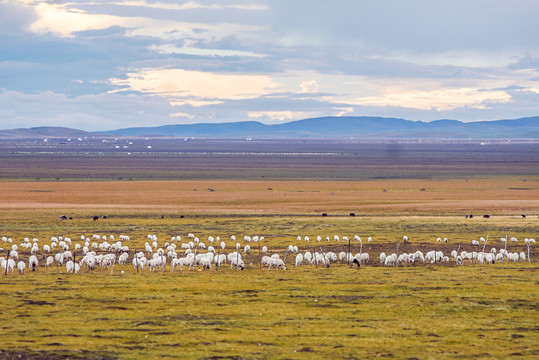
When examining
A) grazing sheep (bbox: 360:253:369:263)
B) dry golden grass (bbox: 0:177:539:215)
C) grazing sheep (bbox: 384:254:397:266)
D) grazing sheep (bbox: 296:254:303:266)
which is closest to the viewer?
grazing sheep (bbox: 296:254:303:266)

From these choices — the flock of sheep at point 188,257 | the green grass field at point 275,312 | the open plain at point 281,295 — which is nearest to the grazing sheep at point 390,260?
the flock of sheep at point 188,257

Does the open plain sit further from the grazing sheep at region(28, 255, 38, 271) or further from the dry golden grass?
the dry golden grass

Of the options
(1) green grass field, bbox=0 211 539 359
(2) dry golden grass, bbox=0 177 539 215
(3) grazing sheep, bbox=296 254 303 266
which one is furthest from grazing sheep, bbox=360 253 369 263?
Result: (2) dry golden grass, bbox=0 177 539 215

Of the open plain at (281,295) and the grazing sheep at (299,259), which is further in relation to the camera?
the grazing sheep at (299,259)

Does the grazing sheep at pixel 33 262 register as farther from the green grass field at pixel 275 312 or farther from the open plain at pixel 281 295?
the green grass field at pixel 275 312

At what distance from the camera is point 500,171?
487 feet

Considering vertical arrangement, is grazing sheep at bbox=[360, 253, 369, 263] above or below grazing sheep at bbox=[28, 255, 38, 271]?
below

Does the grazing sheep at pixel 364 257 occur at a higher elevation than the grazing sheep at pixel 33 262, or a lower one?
Answer: lower

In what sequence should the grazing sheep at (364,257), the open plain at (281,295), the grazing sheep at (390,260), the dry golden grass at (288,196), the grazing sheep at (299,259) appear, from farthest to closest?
the dry golden grass at (288,196)
the grazing sheep at (364,257)
the grazing sheep at (390,260)
the grazing sheep at (299,259)
the open plain at (281,295)

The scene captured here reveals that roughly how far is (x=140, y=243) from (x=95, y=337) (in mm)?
26700

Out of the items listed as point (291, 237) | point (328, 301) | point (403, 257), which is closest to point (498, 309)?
point (328, 301)

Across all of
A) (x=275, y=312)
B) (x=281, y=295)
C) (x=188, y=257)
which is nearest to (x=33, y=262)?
(x=188, y=257)

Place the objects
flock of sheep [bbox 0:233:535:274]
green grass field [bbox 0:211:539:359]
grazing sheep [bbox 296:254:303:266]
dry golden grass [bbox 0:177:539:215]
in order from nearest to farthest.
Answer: green grass field [bbox 0:211:539:359] < flock of sheep [bbox 0:233:535:274] < grazing sheep [bbox 296:254:303:266] < dry golden grass [bbox 0:177:539:215]

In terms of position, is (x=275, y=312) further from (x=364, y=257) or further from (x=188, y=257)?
(x=364, y=257)
